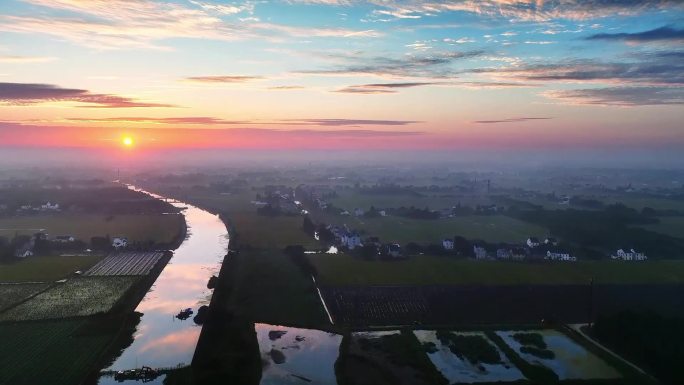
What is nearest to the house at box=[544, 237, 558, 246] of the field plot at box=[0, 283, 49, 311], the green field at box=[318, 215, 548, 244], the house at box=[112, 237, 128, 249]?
the green field at box=[318, 215, 548, 244]

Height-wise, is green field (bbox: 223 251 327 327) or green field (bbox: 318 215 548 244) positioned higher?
green field (bbox: 223 251 327 327)

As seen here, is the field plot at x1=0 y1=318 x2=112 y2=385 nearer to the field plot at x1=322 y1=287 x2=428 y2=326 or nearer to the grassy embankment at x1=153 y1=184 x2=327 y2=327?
the grassy embankment at x1=153 y1=184 x2=327 y2=327

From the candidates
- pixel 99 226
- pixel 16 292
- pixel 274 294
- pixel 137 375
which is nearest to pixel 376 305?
pixel 274 294

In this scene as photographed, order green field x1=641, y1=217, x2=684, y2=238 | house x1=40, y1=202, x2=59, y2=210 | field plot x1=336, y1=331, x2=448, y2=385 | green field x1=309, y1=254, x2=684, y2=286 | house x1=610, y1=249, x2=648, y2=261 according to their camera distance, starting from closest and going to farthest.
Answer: field plot x1=336, y1=331, x2=448, y2=385, green field x1=309, y1=254, x2=684, y2=286, house x1=610, y1=249, x2=648, y2=261, green field x1=641, y1=217, x2=684, y2=238, house x1=40, y1=202, x2=59, y2=210

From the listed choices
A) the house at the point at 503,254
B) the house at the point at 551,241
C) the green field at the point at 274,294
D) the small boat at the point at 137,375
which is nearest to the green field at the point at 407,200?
the house at the point at 551,241

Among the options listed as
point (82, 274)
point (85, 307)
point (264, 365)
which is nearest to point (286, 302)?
point (264, 365)

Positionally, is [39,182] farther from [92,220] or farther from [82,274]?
[82,274]

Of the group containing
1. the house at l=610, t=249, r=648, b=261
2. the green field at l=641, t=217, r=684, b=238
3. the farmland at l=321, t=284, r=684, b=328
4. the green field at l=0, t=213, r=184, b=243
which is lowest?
the green field at l=0, t=213, r=184, b=243
